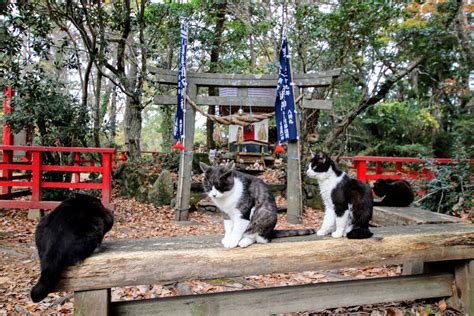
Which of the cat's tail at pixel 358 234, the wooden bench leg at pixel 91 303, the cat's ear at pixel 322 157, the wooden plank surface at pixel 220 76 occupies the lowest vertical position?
the wooden bench leg at pixel 91 303

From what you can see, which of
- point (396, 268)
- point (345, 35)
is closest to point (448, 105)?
point (345, 35)

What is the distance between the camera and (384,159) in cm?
659

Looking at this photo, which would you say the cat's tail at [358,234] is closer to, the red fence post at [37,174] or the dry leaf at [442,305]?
the dry leaf at [442,305]

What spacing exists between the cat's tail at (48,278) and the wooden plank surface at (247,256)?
0.25ft

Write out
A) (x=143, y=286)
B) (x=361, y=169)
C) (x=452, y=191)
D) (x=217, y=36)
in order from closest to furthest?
(x=143, y=286) → (x=452, y=191) → (x=361, y=169) → (x=217, y=36)

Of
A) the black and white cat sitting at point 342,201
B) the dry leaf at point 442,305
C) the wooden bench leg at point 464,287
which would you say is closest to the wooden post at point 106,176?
the black and white cat sitting at point 342,201

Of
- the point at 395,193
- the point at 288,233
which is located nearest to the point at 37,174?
the point at 288,233

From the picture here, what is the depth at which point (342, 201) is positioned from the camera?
104 inches

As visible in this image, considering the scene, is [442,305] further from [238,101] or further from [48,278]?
[238,101]

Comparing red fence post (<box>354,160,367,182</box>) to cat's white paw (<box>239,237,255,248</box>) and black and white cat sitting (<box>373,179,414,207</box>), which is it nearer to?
black and white cat sitting (<box>373,179,414,207</box>)

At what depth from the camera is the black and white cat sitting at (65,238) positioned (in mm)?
1917

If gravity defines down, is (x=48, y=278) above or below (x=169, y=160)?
below

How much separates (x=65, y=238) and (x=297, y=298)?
5.91ft

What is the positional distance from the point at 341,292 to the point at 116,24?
24.8ft
